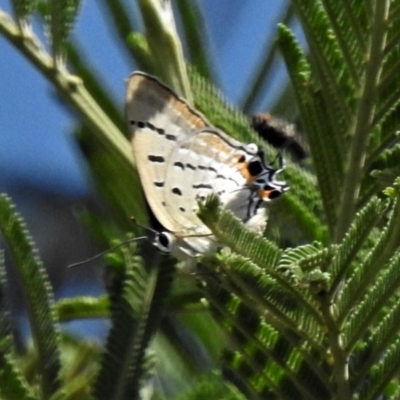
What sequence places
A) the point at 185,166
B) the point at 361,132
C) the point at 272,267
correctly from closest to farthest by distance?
the point at 272,267 < the point at 361,132 < the point at 185,166

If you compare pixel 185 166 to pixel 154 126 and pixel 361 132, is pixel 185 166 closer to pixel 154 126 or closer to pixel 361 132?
pixel 154 126

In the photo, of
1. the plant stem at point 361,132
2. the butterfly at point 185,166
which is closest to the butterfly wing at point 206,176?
the butterfly at point 185,166

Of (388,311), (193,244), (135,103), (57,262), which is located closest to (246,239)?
(388,311)

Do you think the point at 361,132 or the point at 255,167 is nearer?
the point at 361,132

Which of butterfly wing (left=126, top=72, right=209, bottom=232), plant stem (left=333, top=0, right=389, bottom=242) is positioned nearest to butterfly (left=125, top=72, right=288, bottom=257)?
butterfly wing (left=126, top=72, right=209, bottom=232)

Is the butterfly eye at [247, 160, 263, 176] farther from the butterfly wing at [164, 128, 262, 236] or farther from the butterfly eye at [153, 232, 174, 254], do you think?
the butterfly eye at [153, 232, 174, 254]

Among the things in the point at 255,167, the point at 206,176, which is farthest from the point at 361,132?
the point at 206,176
